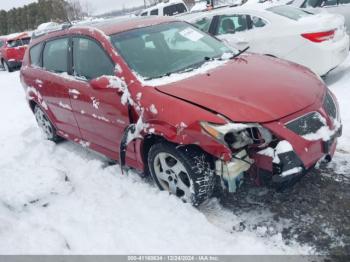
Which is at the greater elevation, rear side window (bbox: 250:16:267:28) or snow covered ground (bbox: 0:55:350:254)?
rear side window (bbox: 250:16:267:28)

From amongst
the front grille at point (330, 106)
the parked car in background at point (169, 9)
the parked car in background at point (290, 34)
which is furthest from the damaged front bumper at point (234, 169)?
the parked car in background at point (169, 9)

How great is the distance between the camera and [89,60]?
14.7 feet

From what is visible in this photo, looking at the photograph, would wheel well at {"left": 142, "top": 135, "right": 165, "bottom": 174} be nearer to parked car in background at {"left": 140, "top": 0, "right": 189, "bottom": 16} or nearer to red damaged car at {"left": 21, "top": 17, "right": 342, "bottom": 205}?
red damaged car at {"left": 21, "top": 17, "right": 342, "bottom": 205}

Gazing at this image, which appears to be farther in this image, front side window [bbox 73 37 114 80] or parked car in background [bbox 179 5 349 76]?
parked car in background [bbox 179 5 349 76]

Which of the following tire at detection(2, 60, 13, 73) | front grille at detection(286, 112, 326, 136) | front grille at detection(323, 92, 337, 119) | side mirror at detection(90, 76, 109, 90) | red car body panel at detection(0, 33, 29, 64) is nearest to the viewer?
front grille at detection(286, 112, 326, 136)

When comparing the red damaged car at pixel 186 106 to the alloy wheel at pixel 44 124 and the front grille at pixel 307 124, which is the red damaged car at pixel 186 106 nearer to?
the front grille at pixel 307 124

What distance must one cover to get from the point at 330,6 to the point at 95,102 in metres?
7.03

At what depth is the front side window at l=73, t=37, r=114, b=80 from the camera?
4.23 metres

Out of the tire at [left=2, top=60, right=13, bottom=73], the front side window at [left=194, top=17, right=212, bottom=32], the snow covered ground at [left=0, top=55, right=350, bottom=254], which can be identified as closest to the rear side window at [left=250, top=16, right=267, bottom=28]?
the front side window at [left=194, top=17, right=212, bottom=32]

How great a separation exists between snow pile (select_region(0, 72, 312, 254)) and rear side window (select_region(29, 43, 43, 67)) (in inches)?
59.4

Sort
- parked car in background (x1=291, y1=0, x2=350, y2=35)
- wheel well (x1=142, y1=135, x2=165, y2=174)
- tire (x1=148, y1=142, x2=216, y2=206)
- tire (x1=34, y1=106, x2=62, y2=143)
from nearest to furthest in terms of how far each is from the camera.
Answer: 1. tire (x1=148, y1=142, x2=216, y2=206)
2. wheel well (x1=142, y1=135, x2=165, y2=174)
3. tire (x1=34, y1=106, x2=62, y2=143)
4. parked car in background (x1=291, y1=0, x2=350, y2=35)

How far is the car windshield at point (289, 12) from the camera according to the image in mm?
7302

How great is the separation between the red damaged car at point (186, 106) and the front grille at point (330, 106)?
0.02 m

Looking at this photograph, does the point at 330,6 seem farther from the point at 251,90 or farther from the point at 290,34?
the point at 251,90
